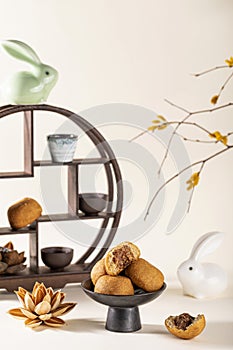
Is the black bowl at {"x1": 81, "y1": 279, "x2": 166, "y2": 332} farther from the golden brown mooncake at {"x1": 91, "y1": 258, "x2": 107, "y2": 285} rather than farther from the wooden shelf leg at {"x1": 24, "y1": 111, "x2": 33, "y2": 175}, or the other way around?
the wooden shelf leg at {"x1": 24, "y1": 111, "x2": 33, "y2": 175}

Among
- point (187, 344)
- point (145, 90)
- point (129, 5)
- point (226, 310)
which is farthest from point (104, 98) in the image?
point (187, 344)

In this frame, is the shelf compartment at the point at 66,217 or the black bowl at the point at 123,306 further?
the shelf compartment at the point at 66,217

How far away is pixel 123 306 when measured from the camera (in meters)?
2.05

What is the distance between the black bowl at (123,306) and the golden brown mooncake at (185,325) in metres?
0.08

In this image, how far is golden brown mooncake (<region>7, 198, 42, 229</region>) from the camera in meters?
2.39

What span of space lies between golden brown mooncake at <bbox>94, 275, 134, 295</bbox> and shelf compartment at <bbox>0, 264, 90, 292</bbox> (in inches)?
15.5

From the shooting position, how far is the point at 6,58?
2.74 metres

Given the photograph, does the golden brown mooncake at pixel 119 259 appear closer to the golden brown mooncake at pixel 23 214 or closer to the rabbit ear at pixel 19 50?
the golden brown mooncake at pixel 23 214

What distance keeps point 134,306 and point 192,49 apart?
117 cm

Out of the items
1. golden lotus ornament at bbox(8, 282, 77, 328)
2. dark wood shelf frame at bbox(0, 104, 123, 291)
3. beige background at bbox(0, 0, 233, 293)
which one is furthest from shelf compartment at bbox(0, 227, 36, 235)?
beige background at bbox(0, 0, 233, 293)

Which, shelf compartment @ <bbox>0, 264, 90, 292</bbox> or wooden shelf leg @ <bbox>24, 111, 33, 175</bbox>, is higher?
wooden shelf leg @ <bbox>24, 111, 33, 175</bbox>

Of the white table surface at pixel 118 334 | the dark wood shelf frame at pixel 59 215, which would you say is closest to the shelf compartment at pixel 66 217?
the dark wood shelf frame at pixel 59 215

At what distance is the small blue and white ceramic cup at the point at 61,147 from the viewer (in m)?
2.39

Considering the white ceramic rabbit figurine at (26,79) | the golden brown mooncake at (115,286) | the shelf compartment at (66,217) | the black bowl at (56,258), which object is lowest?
the black bowl at (56,258)
